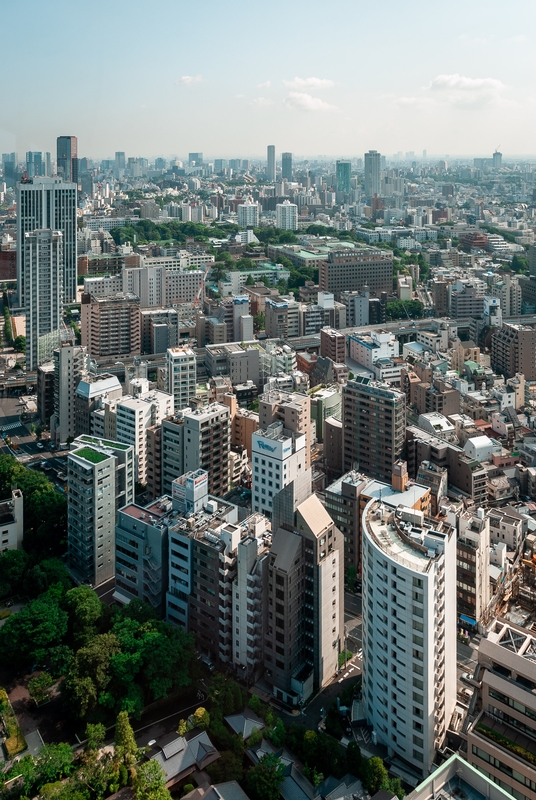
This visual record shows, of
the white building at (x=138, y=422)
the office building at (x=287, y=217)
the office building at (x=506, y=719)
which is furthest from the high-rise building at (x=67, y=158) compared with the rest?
the office building at (x=506, y=719)

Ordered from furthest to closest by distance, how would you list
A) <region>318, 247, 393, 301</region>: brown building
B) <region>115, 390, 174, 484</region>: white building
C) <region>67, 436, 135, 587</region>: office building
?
1. <region>318, 247, 393, 301</region>: brown building
2. <region>115, 390, 174, 484</region>: white building
3. <region>67, 436, 135, 587</region>: office building

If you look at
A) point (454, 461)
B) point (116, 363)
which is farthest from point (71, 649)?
point (116, 363)

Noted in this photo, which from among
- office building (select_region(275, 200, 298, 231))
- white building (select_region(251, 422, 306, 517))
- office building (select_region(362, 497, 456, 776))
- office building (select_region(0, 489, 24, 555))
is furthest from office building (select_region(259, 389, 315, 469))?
office building (select_region(275, 200, 298, 231))

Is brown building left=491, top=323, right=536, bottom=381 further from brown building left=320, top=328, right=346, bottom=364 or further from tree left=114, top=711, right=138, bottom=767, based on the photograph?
tree left=114, top=711, right=138, bottom=767

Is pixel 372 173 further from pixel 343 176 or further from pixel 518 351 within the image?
pixel 518 351

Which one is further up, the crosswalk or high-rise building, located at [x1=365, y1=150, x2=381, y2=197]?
high-rise building, located at [x1=365, y1=150, x2=381, y2=197]

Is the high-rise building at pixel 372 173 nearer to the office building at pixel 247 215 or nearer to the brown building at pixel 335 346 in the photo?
the office building at pixel 247 215

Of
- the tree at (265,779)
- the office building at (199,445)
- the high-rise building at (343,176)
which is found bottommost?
the tree at (265,779)
